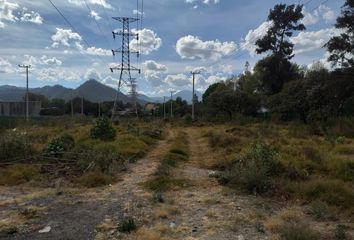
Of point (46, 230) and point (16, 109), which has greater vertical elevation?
point (16, 109)

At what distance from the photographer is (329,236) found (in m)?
6.71

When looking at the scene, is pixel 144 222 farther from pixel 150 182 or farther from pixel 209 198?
pixel 150 182

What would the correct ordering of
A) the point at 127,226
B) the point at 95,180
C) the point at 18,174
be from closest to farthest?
the point at 127,226, the point at 95,180, the point at 18,174

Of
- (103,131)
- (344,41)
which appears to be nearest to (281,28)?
(344,41)

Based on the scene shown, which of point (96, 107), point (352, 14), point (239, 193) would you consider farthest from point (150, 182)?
point (96, 107)

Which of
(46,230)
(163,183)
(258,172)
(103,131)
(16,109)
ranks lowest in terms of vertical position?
(46,230)

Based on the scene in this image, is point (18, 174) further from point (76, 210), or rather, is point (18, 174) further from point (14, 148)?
point (76, 210)

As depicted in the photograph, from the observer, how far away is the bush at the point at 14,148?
560 inches

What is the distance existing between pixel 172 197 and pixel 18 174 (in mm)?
4905

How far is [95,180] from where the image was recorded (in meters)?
11.2

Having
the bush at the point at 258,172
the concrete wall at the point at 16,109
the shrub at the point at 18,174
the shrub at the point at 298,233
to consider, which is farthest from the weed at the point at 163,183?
the concrete wall at the point at 16,109

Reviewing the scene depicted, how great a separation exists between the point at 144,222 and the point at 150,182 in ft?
11.2

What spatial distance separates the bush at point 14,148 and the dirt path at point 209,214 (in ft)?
21.6

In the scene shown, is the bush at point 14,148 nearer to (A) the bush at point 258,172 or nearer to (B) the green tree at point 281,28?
(A) the bush at point 258,172
